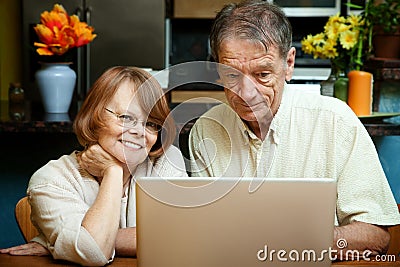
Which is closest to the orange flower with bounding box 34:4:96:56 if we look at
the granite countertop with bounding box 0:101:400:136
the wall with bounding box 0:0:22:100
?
the granite countertop with bounding box 0:101:400:136

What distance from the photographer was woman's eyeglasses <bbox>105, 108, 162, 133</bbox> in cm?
156

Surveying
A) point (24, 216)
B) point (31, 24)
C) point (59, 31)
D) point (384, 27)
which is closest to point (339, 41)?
point (384, 27)

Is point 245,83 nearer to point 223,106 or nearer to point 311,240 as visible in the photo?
point 223,106

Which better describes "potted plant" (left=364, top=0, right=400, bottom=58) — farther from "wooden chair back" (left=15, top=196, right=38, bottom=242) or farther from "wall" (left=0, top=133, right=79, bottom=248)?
"wooden chair back" (left=15, top=196, right=38, bottom=242)

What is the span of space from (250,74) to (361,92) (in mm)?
1246

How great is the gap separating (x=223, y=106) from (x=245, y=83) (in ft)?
0.91

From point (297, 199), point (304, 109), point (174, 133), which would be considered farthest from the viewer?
point (304, 109)

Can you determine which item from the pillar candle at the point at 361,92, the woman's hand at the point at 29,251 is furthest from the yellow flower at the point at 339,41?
the woman's hand at the point at 29,251

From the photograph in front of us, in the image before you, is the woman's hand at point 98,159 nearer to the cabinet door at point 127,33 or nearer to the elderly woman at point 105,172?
the elderly woman at point 105,172

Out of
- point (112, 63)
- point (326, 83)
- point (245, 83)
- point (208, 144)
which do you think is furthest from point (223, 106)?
point (112, 63)

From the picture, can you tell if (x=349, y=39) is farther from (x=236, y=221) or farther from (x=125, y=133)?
(x=236, y=221)

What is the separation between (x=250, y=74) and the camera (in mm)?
1654

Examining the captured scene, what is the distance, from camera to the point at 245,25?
165 centimetres

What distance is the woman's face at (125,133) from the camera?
155 centimetres
